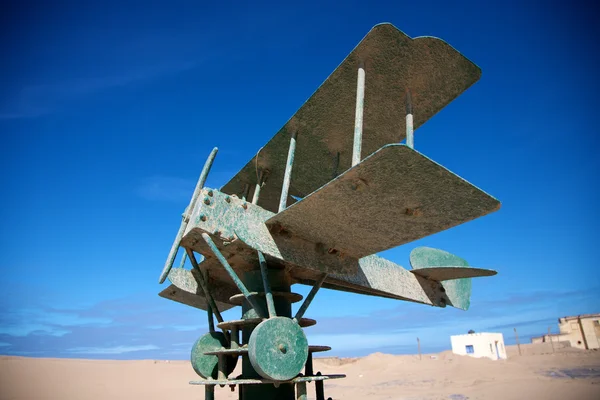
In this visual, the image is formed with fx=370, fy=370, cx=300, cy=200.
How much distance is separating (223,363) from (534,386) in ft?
52.1

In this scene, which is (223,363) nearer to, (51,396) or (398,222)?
(398,222)

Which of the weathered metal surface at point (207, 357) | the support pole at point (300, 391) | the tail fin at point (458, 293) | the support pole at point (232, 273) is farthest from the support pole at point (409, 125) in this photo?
the tail fin at point (458, 293)

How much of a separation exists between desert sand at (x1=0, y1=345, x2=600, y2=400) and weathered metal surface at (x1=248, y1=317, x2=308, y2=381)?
12970 mm

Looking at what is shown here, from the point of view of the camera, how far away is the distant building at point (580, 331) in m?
45.3

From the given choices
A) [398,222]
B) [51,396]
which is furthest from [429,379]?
[398,222]

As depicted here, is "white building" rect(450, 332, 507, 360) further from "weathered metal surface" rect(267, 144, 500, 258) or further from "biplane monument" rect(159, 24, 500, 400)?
"weathered metal surface" rect(267, 144, 500, 258)

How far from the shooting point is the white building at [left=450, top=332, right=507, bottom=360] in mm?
34938

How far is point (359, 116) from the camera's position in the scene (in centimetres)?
406

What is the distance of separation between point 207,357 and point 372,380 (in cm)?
2167

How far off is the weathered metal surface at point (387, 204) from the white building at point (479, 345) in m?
36.6

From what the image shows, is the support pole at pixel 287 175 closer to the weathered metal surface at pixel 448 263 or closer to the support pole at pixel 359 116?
the support pole at pixel 359 116

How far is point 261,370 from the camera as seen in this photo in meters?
3.84

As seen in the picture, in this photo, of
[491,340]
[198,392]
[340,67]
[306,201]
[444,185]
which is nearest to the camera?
[444,185]

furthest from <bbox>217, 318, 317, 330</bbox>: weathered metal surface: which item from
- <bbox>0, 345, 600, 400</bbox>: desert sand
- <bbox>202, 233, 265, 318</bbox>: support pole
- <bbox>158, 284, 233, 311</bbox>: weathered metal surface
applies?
<bbox>0, 345, 600, 400</bbox>: desert sand
